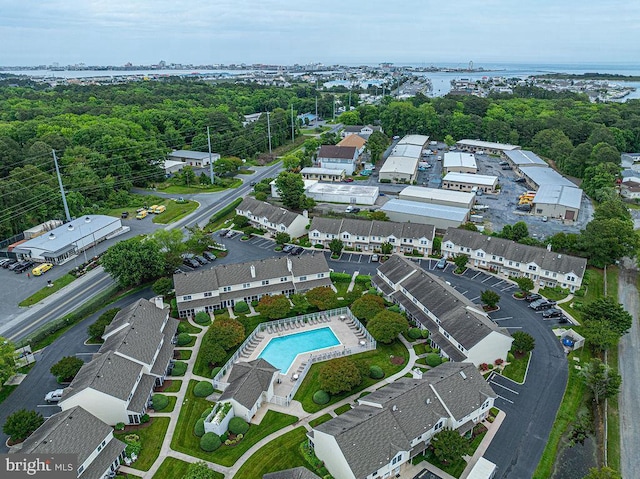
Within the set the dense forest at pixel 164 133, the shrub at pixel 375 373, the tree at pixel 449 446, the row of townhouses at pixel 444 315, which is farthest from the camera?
the dense forest at pixel 164 133

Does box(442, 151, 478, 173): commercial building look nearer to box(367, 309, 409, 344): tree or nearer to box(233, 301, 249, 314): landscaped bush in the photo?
box(367, 309, 409, 344): tree

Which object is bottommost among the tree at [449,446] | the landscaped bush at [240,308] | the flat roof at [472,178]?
the landscaped bush at [240,308]

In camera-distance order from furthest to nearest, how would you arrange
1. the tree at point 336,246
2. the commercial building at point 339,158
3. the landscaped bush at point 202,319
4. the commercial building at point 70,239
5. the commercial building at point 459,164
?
the commercial building at point 339,158 < the commercial building at point 459,164 < the tree at point 336,246 < the commercial building at point 70,239 < the landscaped bush at point 202,319

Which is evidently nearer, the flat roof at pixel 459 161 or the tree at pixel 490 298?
the tree at pixel 490 298

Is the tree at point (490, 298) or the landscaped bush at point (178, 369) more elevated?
the tree at point (490, 298)

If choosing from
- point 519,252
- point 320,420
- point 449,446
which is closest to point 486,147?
point 519,252

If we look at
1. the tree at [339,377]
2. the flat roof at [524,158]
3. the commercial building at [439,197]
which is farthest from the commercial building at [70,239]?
the flat roof at [524,158]

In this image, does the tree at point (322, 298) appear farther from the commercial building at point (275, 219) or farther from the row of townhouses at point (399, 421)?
the commercial building at point (275, 219)
